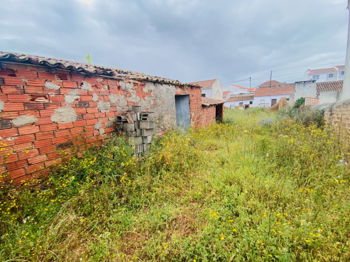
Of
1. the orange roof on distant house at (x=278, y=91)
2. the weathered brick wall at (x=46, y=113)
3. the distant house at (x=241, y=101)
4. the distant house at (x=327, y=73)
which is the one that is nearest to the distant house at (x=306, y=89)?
the orange roof on distant house at (x=278, y=91)

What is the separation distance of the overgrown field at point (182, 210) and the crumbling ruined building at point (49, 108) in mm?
380

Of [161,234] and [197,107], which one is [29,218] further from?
[197,107]

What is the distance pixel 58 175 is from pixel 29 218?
76 cm

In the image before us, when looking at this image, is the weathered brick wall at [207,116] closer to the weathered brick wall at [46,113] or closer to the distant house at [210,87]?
the weathered brick wall at [46,113]

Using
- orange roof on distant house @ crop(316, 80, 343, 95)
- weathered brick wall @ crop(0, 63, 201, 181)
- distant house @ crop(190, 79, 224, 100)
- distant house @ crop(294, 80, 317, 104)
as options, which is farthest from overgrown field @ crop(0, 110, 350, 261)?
distant house @ crop(190, 79, 224, 100)

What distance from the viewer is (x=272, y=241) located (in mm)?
1615

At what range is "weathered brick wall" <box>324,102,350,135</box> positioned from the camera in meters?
4.27

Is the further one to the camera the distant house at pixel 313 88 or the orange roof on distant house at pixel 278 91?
the orange roof on distant house at pixel 278 91

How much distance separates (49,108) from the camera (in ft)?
8.29

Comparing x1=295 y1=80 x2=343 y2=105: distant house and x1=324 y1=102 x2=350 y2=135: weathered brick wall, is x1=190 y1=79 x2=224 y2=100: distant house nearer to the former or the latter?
x1=295 y1=80 x2=343 y2=105: distant house

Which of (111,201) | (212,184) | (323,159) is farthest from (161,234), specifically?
(323,159)

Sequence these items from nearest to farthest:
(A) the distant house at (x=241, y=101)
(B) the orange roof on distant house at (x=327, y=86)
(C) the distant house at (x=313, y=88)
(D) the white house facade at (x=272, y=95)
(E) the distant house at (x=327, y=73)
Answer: (C) the distant house at (x=313, y=88)
(B) the orange roof on distant house at (x=327, y=86)
(D) the white house facade at (x=272, y=95)
(A) the distant house at (x=241, y=101)
(E) the distant house at (x=327, y=73)

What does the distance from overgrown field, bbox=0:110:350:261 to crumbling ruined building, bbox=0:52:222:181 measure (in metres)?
0.38

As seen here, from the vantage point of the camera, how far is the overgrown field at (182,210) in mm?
1595
